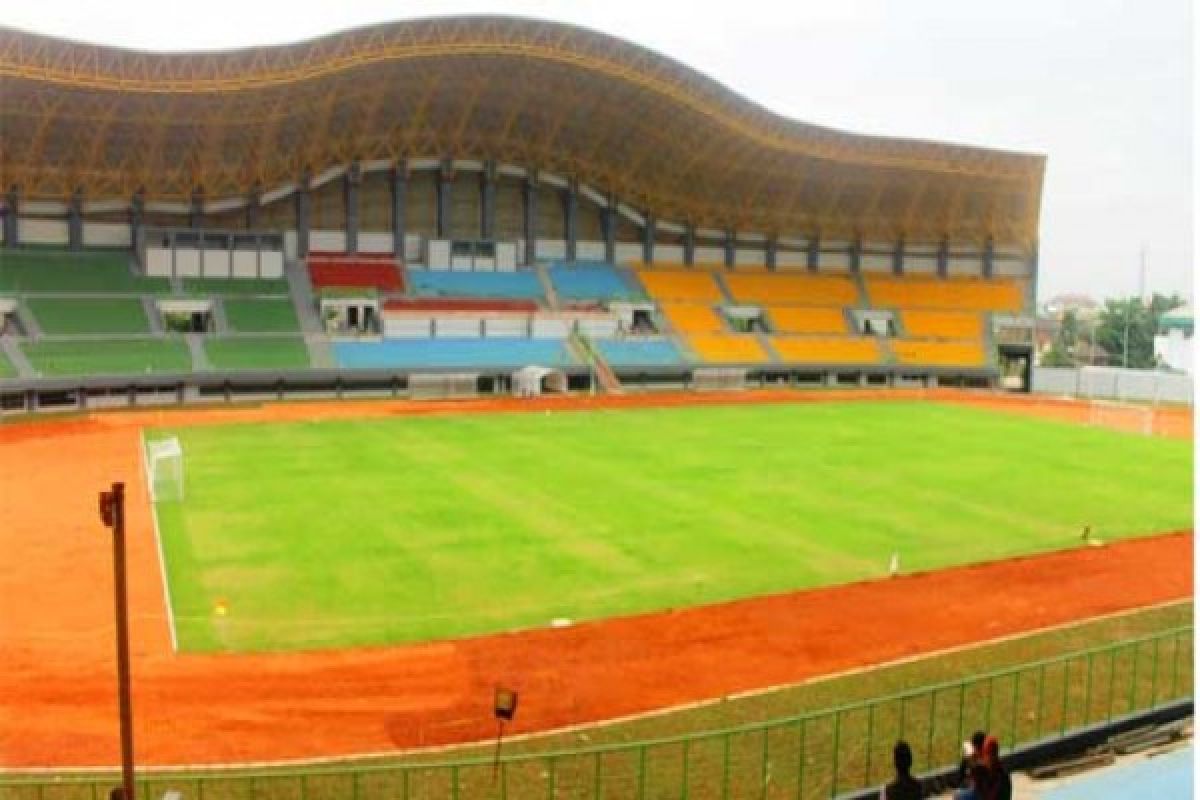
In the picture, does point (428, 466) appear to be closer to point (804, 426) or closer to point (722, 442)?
point (722, 442)

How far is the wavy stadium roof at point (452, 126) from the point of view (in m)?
59.8

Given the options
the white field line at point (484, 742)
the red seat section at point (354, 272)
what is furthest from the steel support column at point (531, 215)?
the white field line at point (484, 742)

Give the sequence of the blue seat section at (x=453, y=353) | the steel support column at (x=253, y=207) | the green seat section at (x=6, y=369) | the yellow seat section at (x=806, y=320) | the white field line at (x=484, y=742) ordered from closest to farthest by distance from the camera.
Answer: the white field line at (x=484, y=742)
the green seat section at (x=6, y=369)
the blue seat section at (x=453, y=353)
the steel support column at (x=253, y=207)
the yellow seat section at (x=806, y=320)

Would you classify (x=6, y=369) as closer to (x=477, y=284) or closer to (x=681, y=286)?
(x=477, y=284)

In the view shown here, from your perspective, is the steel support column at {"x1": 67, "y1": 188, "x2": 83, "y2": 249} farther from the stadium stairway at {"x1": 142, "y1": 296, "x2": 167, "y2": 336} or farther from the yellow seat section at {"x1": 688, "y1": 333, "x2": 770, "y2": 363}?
the yellow seat section at {"x1": 688, "y1": 333, "x2": 770, "y2": 363}

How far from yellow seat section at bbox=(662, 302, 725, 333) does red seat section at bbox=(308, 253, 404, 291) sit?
20.9 meters

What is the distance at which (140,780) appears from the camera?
15.6 metres

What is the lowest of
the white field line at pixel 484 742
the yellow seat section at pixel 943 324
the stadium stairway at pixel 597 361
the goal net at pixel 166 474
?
the white field line at pixel 484 742

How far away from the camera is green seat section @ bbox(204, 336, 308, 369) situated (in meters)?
64.6

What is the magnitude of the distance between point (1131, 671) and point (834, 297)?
246 ft

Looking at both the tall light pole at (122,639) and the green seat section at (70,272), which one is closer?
the tall light pole at (122,639)

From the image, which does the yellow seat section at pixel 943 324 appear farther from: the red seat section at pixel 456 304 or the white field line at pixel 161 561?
the white field line at pixel 161 561

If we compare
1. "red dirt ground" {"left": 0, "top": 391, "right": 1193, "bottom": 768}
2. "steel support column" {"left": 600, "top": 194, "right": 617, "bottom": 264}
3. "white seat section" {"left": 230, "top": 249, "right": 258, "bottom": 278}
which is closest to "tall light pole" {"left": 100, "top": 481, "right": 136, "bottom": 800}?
"red dirt ground" {"left": 0, "top": 391, "right": 1193, "bottom": 768}

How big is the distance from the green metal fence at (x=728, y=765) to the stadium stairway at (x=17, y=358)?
157 feet
